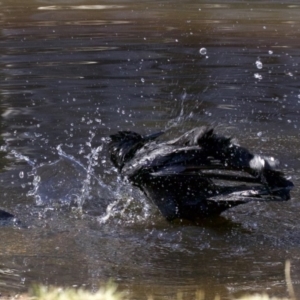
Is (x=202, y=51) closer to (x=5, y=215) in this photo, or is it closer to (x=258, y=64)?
(x=258, y=64)

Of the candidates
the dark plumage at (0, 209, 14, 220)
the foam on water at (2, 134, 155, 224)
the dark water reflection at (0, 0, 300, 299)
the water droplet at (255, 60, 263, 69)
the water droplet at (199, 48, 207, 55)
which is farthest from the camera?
the water droplet at (199, 48, 207, 55)

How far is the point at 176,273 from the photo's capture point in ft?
14.8

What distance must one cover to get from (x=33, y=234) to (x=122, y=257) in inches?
26.5

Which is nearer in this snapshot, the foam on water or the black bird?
the black bird

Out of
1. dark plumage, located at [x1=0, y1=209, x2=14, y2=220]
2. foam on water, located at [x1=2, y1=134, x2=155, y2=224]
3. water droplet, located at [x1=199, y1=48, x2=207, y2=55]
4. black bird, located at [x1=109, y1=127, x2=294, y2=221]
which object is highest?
black bird, located at [x1=109, y1=127, x2=294, y2=221]

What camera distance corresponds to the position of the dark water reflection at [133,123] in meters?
4.63

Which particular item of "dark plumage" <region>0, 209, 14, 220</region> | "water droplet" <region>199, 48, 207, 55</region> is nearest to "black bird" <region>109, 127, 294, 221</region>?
"dark plumage" <region>0, 209, 14, 220</region>

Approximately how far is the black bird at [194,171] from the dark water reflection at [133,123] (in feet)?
0.64

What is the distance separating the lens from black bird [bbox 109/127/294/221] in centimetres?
478

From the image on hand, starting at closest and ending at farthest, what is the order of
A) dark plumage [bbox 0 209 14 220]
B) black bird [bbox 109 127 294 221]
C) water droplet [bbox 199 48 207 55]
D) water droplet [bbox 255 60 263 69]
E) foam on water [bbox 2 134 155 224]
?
1. black bird [bbox 109 127 294 221]
2. dark plumage [bbox 0 209 14 220]
3. foam on water [bbox 2 134 155 224]
4. water droplet [bbox 255 60 263 69]
5. water droplet [bbox 199 48 207 55]

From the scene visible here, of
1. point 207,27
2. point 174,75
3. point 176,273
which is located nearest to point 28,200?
point 176,273

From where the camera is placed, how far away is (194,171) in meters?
4.92

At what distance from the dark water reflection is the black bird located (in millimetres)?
194

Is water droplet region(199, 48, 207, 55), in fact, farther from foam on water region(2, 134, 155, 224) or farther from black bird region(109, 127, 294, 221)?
black bird region(109, 127, 294, 221)
